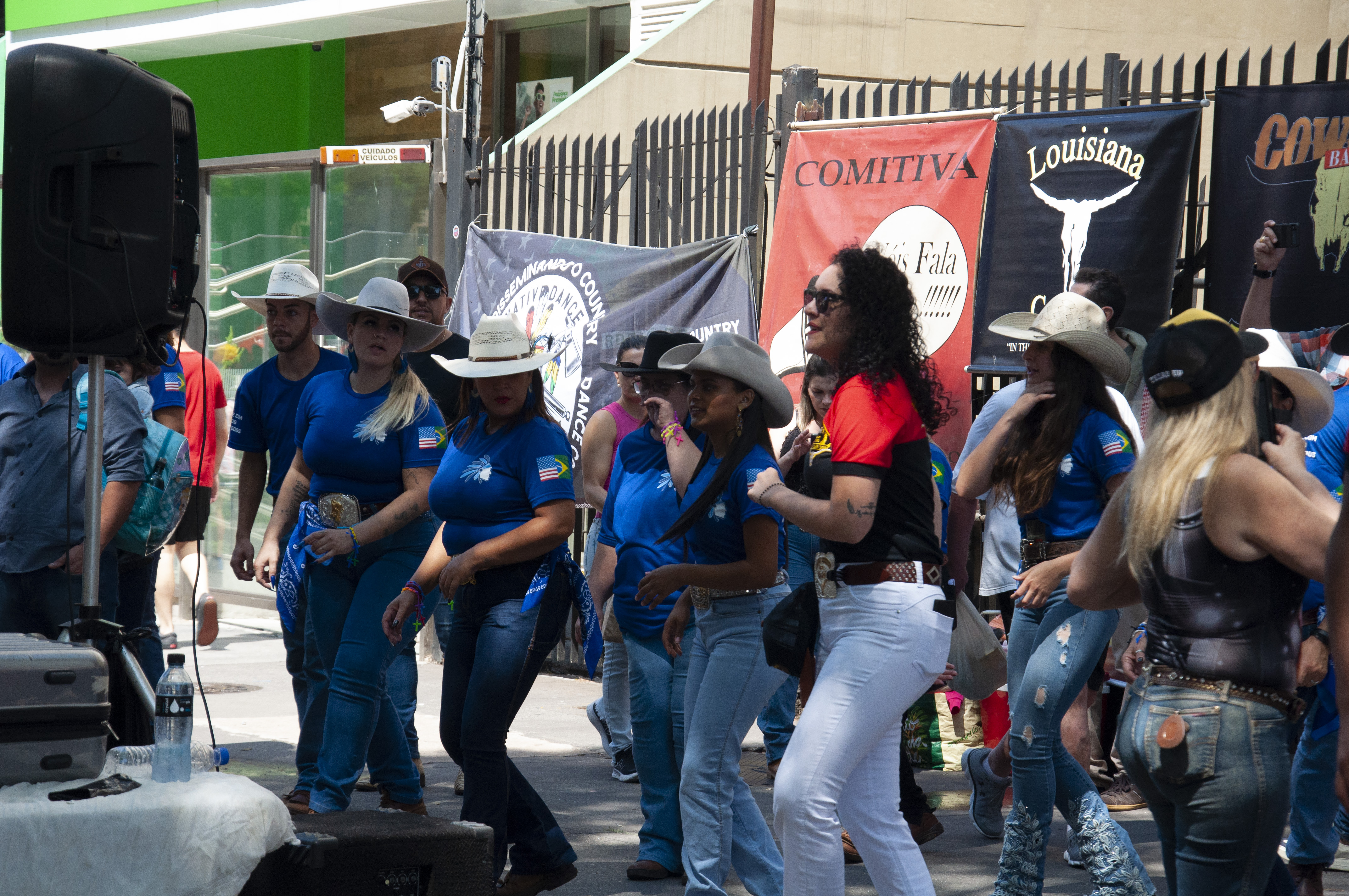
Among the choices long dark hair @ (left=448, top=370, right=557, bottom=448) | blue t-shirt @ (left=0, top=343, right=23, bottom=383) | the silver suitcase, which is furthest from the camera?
blue t-shirt @ (left=0, top=343, right=23, bottom=383)

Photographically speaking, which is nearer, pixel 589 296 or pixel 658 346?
pixel 658 346

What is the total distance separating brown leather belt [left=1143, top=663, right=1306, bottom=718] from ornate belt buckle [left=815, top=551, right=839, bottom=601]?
1.00m

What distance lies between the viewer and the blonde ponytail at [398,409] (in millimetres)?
6098

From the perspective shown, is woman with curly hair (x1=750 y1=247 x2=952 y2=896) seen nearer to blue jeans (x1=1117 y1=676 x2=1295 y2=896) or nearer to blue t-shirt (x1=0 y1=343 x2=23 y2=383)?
blue jeans (x1=1117 y1=676 x2=1295 y2=896)

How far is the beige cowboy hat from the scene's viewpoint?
17.3ft

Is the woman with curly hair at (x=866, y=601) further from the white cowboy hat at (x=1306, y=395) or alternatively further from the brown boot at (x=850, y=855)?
the brown boot at (x=850, y=855)

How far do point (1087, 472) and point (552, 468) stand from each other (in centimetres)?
188

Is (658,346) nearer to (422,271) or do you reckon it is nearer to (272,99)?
(422,271)

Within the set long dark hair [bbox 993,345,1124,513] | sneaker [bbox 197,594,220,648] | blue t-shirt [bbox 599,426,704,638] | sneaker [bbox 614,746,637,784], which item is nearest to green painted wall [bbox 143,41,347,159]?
sneaker [bbox 197,594,220,648]

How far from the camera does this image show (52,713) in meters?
3.67

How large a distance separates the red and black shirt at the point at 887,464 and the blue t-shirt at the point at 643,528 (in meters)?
1.39

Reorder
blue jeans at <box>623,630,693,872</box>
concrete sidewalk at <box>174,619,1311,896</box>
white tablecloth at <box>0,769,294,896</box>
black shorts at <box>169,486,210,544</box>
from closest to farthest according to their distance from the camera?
white tablecloth at <box>0,769,294,896</box> → blue jeans at <box>623,630,693,872</box> → concrete sidewalk at <box>174,619,1311,896</box> → black shorts at <box>169,486,210,544</box>

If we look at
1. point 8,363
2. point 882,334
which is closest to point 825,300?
point 882,334

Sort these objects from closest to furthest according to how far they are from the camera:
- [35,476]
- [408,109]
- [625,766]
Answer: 1. [35,476]
2. [625,766]
3. [408,109]
